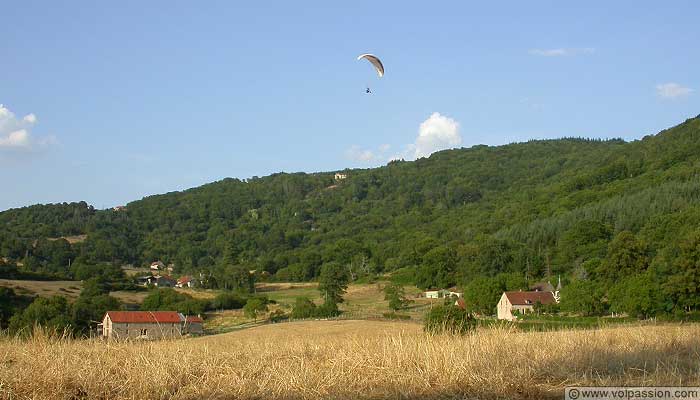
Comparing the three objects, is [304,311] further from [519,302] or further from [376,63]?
[376,63]

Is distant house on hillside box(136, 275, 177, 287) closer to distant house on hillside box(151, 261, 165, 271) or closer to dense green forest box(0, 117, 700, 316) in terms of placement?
dense green forest box(0, 117, 700, 316)

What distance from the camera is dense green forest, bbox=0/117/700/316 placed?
55.8m

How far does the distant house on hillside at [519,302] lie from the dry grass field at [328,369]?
46.1 metres

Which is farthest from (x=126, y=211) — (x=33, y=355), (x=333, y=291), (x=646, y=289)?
(x=33, y=355)

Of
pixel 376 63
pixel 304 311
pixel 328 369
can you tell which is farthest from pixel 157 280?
pixel 328 369

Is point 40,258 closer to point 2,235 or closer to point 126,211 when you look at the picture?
point 2,235

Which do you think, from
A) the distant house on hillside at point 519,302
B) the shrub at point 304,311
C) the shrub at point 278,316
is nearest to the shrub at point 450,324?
the distant house on hillside at point 519,302

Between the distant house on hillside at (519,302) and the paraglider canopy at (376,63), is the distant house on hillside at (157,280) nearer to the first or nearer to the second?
the distant house on hillside at (519,302)

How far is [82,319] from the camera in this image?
42.4m

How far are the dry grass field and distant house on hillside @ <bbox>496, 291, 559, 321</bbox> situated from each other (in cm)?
4609

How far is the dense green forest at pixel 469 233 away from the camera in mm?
55781

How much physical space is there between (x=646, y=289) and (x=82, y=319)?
33618 millimetres

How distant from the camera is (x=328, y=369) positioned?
7.59m

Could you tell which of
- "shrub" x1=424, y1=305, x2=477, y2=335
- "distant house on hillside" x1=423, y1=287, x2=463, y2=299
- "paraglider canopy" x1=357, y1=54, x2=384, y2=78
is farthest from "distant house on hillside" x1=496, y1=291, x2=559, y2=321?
"paraglider canopy" x1=357, y1=54, x2=384, y2=78
